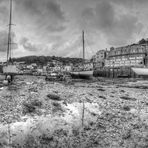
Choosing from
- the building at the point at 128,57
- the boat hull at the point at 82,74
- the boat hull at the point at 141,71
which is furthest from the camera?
the building at the point at 128,57

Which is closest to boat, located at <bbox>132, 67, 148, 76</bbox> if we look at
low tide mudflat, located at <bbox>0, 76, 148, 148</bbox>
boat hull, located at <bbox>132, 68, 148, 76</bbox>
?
boat hull, located at <bbox>132, 68, 148, 76</bbox>

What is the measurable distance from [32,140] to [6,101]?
6162 millimetres

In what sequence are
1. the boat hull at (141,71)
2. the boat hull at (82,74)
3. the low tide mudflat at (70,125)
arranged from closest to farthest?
the low tide mudflat at (70,125), the boat hull at (141,71), the boat hull at (82,74)

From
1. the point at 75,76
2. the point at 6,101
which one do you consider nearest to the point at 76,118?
the point at 6,101

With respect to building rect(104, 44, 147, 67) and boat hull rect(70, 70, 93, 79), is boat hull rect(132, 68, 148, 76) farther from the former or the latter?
building rect(104, 44, 147, 67)

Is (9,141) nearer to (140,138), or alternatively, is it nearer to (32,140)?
(32,140)

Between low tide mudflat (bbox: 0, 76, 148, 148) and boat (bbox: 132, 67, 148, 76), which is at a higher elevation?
boat (bbox: 132, 67, 148, 76)

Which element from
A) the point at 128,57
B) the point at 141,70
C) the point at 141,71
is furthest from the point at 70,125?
the point at 128,57

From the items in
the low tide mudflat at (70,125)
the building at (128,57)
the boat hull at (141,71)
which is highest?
the building at (128,57)

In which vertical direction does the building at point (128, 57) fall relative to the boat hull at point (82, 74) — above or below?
above

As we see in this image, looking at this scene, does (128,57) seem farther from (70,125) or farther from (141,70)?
(70,125)

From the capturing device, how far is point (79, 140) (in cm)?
889

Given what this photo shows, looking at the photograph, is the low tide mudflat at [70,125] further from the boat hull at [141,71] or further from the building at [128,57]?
the building at [128,57]

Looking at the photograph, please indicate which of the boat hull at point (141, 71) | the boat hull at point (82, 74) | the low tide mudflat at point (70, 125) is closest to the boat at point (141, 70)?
the boat hull at point (141, 71)
